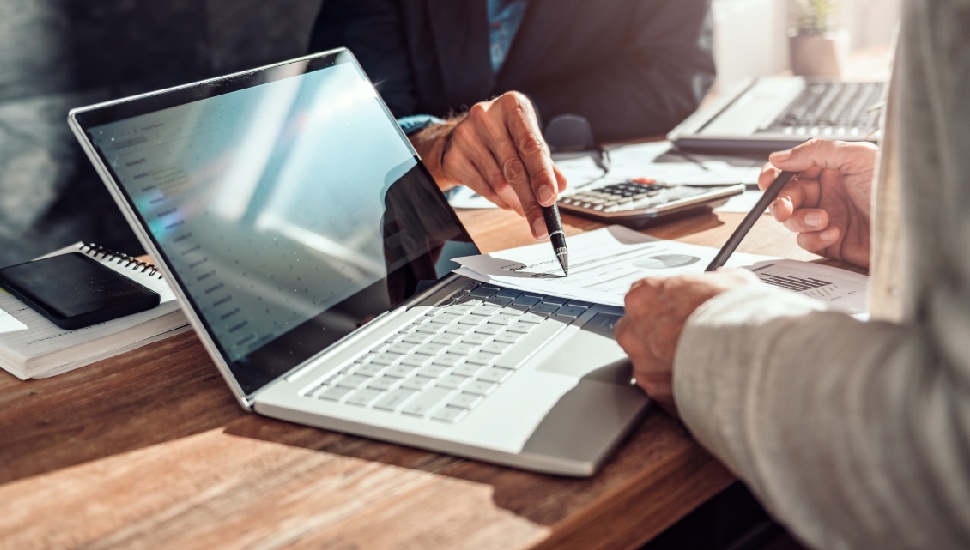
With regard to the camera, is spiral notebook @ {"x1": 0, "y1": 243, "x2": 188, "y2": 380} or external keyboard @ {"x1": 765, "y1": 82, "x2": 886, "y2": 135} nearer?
spiral notebook @ {"x1": 0, "y1": 243, "x2": 188, "y2": 380}

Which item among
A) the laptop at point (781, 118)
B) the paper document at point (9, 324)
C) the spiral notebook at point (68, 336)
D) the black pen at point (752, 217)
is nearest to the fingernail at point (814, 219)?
the black pen at point (752, 217)

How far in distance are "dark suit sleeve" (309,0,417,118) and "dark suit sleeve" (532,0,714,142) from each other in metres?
0.27

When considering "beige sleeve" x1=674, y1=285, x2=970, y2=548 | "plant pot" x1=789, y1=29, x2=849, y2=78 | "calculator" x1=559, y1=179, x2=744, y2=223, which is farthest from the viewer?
"plant pot" x1=789, y1=29, x2=849, y2=78

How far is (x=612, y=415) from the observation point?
0.56 meters

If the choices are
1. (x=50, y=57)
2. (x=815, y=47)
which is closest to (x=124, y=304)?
(x=50, y=57)

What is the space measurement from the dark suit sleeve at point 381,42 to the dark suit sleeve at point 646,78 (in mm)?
269

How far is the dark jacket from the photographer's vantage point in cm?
161

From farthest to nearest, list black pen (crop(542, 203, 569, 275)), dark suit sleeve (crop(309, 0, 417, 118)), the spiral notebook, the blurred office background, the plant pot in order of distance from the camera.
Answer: the plant pot → dark suit sleeve (crop(309, 0, 417, 118)) → the blurred office background → black pen (crop(542, 203, 569, 275)) → the spiral notebook

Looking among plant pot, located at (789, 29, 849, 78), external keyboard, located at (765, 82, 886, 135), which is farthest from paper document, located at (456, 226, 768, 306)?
plant pot, located at (789, 29, 849, 78)

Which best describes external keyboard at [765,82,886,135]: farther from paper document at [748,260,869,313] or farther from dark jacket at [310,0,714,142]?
paper document at [748,260,869,313]

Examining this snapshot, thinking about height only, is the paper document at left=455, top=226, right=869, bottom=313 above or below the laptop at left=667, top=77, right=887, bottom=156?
above

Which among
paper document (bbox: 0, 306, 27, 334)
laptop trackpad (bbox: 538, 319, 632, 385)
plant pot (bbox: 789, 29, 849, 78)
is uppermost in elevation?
paper document (bbox: 0, 306, 27, 334)

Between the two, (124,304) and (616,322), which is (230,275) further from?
(616,322)

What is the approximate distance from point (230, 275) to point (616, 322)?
0.31 meters
